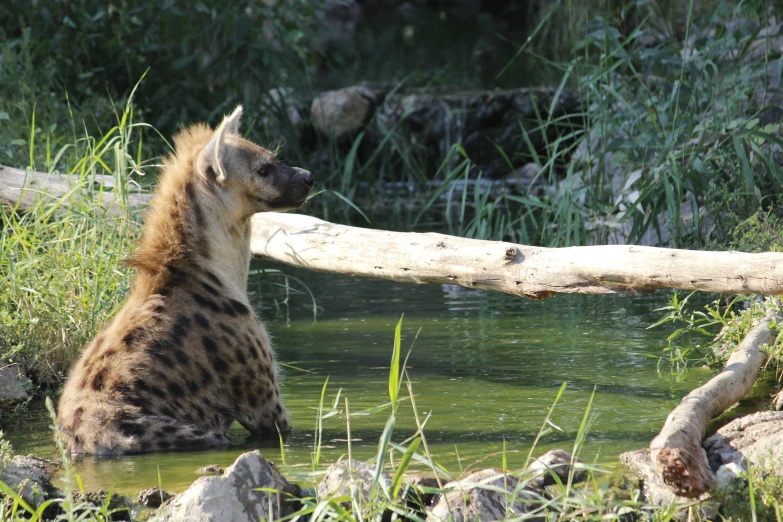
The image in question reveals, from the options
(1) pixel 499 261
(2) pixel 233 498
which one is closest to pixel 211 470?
(2) pixel 233 498

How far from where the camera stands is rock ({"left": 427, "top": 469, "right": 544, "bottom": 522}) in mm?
3832

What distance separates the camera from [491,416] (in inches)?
213

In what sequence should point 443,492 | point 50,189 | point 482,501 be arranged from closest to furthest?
1. point 443,492
2. point 482,501
3. point 50,189

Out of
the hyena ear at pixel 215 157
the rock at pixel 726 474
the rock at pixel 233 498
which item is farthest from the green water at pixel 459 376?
the hyena ear at pixel 215 157

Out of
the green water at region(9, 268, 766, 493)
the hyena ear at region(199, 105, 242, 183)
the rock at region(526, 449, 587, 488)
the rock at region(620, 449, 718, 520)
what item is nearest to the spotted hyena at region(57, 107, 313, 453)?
the hyena ear at region(199, 105, 242, 183)

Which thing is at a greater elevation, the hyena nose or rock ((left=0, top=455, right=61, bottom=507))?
the hyena nose

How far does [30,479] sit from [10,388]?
1757mm

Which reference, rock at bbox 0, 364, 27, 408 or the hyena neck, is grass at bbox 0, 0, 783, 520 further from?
the hyena neck

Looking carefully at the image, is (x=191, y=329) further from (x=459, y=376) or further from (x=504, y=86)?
(x=504, y=86)

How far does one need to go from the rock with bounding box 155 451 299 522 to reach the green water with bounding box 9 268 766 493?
1.31ft

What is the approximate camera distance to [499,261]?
538 cm

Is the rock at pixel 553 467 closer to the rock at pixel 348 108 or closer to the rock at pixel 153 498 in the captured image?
the rock at pixel 153 498

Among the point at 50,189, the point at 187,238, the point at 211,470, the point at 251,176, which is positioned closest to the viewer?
the point at 211,470

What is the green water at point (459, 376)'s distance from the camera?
15.6 ft
